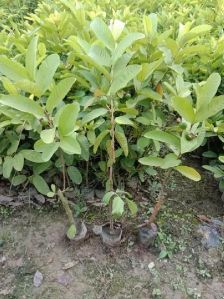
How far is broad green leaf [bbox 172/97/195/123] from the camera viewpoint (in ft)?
5.06

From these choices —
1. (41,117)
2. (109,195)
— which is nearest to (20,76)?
(41,117)

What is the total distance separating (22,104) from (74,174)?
65cm

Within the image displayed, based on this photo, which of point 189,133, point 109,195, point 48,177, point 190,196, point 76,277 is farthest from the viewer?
point 190,196

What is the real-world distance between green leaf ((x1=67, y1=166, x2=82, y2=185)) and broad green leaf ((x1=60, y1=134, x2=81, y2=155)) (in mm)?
568

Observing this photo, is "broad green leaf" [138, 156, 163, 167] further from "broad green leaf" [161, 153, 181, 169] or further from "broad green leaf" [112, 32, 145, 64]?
"broad green leaf" [112, 32, 145, 64]

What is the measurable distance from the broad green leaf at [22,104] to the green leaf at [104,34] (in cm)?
39

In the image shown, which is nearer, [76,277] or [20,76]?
[20,76]

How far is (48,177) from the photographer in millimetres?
2289

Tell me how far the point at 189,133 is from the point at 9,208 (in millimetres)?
1169

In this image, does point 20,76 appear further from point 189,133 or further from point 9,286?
point 9,286

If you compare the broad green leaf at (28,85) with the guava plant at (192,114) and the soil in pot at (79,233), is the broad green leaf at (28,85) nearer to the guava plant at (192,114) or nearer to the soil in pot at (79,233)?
the guava plant at (192,114)

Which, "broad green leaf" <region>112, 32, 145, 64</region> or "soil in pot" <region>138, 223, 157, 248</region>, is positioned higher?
"broad green leaf" <region>112, 32, 145, 64</region>

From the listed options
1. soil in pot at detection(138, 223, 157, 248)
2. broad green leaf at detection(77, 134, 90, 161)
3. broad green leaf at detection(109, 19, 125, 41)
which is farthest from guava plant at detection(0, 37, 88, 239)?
soil in pot at detection(138, 223, 157, 248)

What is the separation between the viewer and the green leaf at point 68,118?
1548 mm
